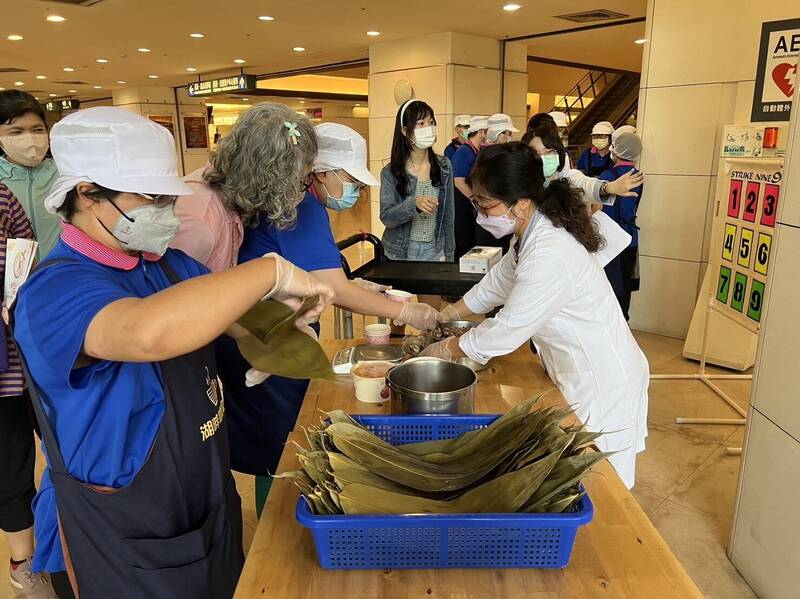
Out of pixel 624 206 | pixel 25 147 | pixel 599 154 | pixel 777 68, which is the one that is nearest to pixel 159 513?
pixel 25 147

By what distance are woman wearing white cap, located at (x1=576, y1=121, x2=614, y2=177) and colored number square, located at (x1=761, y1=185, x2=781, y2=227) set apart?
2.54 meters

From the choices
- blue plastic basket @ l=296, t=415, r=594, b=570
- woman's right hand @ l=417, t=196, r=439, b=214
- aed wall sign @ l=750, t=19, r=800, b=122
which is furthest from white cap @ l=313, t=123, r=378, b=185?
aed wall sign @ l=750, t=19, r=800, b=122

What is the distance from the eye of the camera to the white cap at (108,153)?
1.03 meters

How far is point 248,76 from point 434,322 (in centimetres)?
1127

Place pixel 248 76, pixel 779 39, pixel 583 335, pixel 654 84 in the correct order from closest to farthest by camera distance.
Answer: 1. pixel 583 335
2. pixel 779 39
3. pixel 654 84
4. pixel 248 76

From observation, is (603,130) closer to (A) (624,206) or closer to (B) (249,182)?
(A) (624,206)

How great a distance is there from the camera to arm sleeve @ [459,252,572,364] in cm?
164

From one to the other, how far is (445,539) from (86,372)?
66 cm

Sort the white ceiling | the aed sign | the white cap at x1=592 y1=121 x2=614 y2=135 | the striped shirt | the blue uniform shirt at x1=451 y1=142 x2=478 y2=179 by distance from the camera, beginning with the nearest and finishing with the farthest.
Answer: the striped shirt, the blue uniform shirt at x1=451 y1=142 x2=478 y2=179, the white cap at x1=592 y1=121 x2=614 y2=135, the white ceiling, the aed sign

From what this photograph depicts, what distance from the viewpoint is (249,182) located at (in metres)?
1.60

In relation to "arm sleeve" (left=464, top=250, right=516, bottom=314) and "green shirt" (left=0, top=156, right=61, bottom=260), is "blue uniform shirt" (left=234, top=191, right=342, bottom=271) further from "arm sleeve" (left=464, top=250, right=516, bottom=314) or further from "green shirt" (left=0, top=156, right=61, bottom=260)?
"green shirt" (left=0, top=156, right=61, bottom=260)

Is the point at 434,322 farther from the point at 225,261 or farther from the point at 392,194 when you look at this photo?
the point at 392,194

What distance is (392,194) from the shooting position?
12.4 feet

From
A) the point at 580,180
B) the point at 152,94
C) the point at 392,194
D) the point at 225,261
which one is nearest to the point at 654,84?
the point at 580,180
